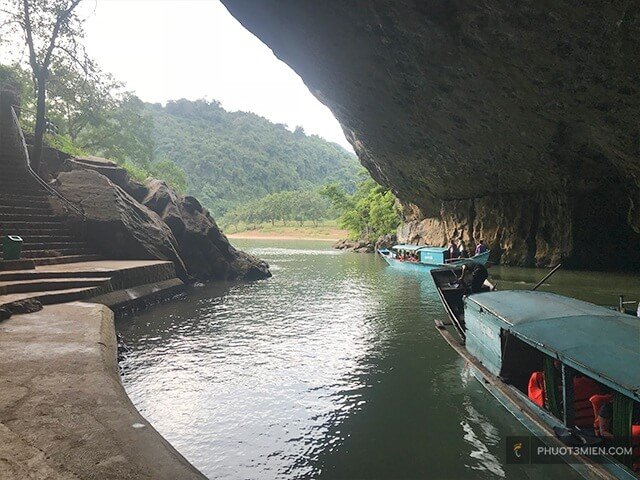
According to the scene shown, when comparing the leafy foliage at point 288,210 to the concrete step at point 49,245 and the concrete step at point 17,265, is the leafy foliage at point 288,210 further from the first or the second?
the concrete step at point 17,265

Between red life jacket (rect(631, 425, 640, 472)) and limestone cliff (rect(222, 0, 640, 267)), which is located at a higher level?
limestone cliff (rect(222, 0, 640, 267))

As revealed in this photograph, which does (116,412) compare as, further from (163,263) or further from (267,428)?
(163,263)

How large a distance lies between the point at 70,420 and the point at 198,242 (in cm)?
1615

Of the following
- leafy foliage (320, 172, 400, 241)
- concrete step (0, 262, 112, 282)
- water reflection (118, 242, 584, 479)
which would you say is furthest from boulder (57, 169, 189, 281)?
leafy foliage (320, 172, 400, 241)

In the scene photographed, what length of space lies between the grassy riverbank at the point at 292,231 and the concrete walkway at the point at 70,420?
67.6 m

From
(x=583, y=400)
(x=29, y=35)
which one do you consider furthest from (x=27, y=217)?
(x=583, y=400)

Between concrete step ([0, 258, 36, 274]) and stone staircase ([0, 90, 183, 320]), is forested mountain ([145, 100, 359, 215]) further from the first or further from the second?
concrete step ([0, 258, 36, 274])

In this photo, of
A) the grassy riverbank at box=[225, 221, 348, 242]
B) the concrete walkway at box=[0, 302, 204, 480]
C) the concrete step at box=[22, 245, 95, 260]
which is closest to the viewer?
the concrete walkway at box=[0, 302, 204, 480]

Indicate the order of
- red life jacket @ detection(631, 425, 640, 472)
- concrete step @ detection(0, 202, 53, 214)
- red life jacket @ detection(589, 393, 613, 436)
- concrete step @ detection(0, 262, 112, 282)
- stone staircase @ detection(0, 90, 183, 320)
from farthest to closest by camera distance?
1. concrete step @ detection(0, 202, 53, 214)
2. concrete step @ detection(0, 262, 112, 282)
3. stone staircase @ detection(0, 90, 183, 320)
4. red life jacket @ detection(589, 393, 613, 436)
5. red life jacket @ detection(631, 425, 640, 472)

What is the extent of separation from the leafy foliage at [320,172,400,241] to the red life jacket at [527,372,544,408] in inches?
1647

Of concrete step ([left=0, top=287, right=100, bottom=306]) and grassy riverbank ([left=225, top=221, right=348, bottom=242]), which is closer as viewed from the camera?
concrete step ([left=0, top=287, right=100, bottom=306])

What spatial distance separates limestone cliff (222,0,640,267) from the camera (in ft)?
36.4

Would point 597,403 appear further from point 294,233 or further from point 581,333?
point 294,233

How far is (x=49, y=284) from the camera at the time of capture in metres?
9.80
